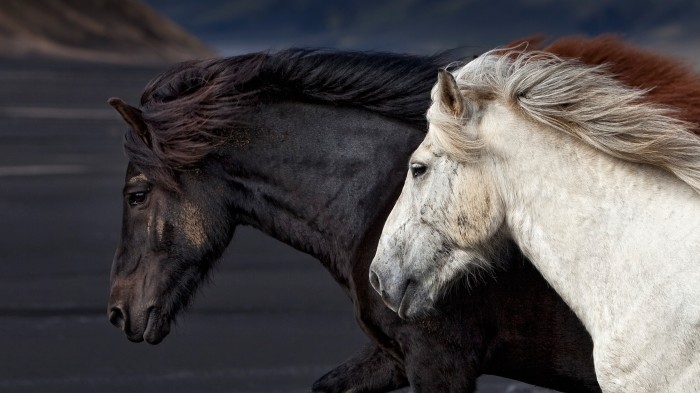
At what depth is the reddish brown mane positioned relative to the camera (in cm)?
409

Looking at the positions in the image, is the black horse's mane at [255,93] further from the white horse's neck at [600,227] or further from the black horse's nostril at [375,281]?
the white horse's neck at [600,227]

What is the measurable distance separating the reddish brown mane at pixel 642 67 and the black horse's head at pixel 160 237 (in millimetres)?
1519

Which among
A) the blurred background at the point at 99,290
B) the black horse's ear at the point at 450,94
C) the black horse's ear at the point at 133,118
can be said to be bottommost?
the blurred background at the point at 99,290

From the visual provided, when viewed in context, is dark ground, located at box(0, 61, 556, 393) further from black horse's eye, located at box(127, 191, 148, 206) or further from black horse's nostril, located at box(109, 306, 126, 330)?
black horse's eye, located at box(127, 191, 148, 206)

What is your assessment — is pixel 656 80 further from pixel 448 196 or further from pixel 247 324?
pixel 247 324

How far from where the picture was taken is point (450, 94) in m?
3.96

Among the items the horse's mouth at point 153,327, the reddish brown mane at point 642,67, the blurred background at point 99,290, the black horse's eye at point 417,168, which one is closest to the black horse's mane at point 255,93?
the blurred background at point 99,290

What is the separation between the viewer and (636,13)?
269 feet

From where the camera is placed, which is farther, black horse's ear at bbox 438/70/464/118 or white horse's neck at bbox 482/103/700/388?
black horse's ear at bbox 438/70/464/118

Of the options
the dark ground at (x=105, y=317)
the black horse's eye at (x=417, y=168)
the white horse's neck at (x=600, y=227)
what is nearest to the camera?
the white horse's neck at (x=600, y=227)

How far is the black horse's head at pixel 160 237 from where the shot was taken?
511 centimetres

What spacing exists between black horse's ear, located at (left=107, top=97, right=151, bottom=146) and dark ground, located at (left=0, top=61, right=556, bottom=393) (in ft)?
6.42

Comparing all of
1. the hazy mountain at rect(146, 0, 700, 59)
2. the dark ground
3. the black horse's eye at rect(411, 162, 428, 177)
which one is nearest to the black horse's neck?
the black horse's eye at rect(411, 162, 428, 177)

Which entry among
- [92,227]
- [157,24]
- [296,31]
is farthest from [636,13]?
[92,227]
